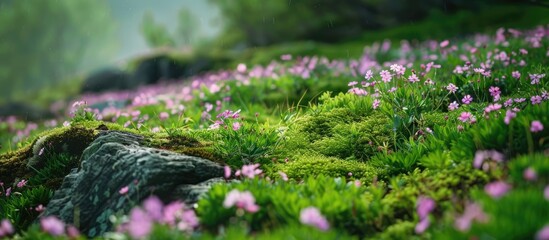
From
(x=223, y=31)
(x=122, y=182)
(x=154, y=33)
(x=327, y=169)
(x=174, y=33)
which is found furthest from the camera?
(x=174, y=33)

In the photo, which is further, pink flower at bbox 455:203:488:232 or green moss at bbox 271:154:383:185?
green moss at bbox 271:154:383:185

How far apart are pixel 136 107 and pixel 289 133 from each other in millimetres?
5816

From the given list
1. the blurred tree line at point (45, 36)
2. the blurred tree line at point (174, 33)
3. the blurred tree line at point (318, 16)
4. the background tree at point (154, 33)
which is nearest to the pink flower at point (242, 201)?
the blurred tree line at point (318, 16)

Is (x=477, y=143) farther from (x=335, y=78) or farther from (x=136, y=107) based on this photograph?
(x=136, y=107)

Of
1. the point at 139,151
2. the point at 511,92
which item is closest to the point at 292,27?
the point at 511,92

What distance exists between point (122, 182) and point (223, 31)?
3830cm

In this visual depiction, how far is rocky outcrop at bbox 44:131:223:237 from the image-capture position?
13.4 feet

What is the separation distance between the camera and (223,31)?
41.5 m

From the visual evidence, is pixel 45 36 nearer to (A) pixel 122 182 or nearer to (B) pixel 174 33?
(B) pixel 174 33

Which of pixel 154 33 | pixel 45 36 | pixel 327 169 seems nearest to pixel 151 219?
pixel 327 169

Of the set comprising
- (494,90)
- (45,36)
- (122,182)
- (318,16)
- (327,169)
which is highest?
(122,182)

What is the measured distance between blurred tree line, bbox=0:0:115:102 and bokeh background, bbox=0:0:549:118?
12 cm

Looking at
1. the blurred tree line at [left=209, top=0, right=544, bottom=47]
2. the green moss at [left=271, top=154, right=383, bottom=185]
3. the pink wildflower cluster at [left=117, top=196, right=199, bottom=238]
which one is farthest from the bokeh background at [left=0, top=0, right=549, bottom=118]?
the pink wildflower cluster at [left=117, top=196, right=199, bottom=238]

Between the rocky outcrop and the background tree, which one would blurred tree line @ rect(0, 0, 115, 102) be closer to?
the background tree
